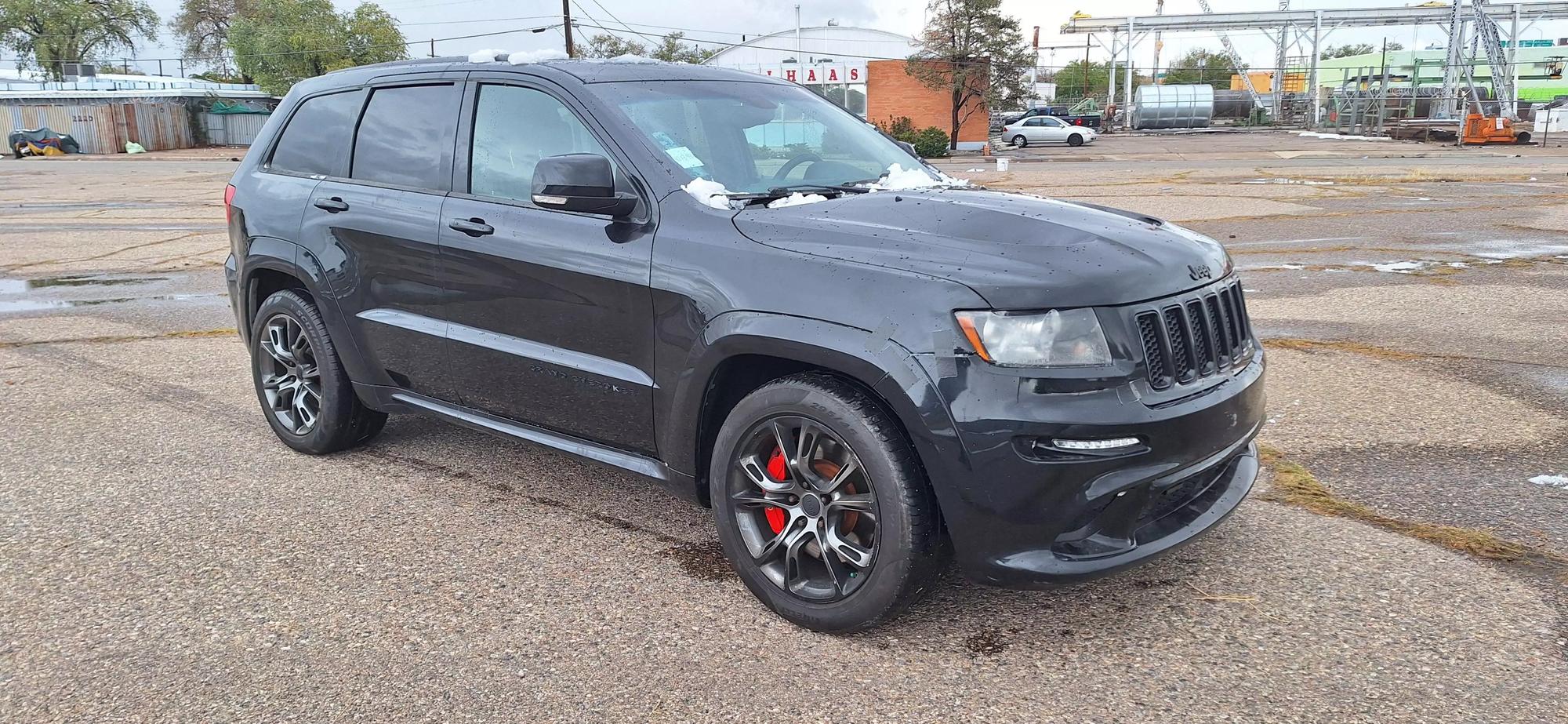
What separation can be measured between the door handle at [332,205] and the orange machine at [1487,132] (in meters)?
39.5

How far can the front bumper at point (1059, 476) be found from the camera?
2707 millimetres

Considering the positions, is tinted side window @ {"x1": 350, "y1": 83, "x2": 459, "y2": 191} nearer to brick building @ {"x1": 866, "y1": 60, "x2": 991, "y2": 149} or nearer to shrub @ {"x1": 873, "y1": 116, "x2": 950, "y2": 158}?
shrub @ {"x1": 873, "y1": 116, "x2": 950, "y2": 158}

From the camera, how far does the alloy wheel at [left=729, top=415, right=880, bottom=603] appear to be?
9.92ft

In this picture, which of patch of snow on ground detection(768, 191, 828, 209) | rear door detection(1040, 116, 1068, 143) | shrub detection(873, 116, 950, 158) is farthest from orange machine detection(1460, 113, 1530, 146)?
patch of snow on ground detection(768, 191, 828, 209)

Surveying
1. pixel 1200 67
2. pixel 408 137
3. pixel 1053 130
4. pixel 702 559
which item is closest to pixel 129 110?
pixel 1053 130

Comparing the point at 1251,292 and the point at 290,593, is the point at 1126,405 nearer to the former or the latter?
the point at 290,593

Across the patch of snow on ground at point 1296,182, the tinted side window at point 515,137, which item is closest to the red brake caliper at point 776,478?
the tinted side window at point 515,137

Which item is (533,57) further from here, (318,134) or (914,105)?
(914,105)

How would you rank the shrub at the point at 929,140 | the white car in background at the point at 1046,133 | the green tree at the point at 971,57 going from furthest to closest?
the white car in background at the point at 1046,133 < the green tree at the point at 971,57 < the shrub at the point at 929,140

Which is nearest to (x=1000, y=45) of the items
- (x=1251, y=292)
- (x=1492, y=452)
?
(x=1251, y=292)

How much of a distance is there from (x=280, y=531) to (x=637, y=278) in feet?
5.87

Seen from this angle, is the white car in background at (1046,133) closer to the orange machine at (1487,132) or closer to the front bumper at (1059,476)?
the orange machine at (1487,132)

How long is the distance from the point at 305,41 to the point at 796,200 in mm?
69635

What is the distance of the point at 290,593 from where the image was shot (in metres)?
3.46
